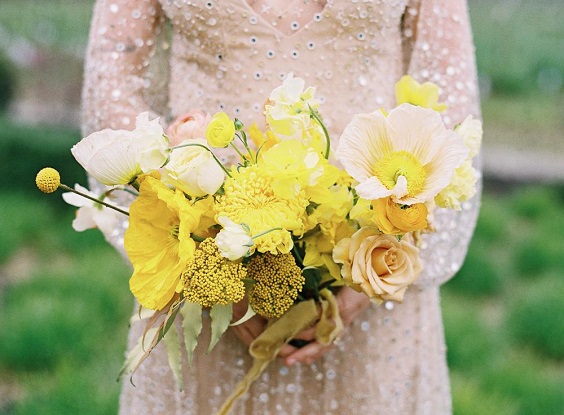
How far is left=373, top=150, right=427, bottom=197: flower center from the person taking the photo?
1.00 metres

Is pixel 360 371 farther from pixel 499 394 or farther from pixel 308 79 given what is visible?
pixel 499 394

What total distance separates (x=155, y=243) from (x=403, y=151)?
0.35 m

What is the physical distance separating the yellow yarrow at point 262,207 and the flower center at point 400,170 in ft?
0.35

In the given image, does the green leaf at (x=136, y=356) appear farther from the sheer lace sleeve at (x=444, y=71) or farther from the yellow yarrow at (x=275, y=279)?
the sheer lace sleeve at (x=444, y=71)

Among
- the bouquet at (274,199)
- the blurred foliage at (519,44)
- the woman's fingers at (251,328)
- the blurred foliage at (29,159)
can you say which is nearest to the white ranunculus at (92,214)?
the bouquet at (274,199)

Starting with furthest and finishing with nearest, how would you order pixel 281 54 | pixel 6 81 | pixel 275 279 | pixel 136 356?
pixel 6 81 < pixel 281 54 < pixel 136 356 < pixel 275 279

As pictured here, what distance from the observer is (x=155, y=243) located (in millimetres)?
1088

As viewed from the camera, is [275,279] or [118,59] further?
[118,59]

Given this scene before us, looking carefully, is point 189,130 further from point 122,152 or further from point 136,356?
point 136,356

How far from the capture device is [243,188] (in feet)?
3.40

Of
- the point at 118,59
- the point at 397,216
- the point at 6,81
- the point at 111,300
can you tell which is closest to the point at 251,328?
the point at 397,216

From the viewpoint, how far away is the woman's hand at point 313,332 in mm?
1276

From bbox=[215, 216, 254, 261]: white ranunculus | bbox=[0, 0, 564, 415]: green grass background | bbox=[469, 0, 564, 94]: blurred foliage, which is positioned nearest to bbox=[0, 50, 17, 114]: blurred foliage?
bbox=[0, 0, 564, 415]: green grass background

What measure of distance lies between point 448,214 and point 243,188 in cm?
52
